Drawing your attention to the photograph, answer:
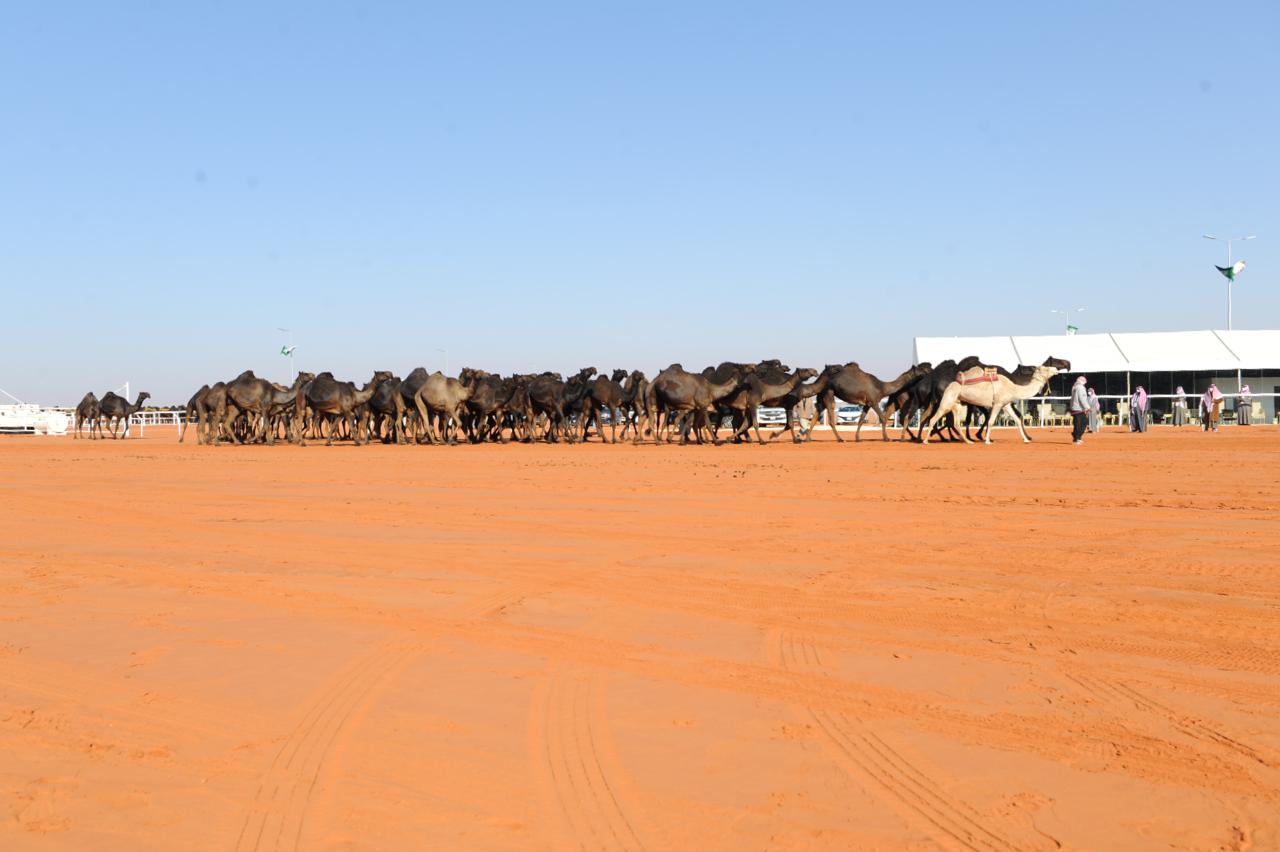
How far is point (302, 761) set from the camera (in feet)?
14.6

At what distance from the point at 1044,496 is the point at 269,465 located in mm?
16257

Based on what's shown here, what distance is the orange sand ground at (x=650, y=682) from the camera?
3.88m

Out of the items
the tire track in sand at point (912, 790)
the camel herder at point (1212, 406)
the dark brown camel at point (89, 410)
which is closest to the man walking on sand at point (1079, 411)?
the camel herder at point (1212, 406)

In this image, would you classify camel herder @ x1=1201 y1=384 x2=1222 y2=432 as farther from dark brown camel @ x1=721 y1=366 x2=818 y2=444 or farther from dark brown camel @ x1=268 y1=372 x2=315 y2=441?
dark brown camel @ x1=268 y1=372 x2=315 y2=441

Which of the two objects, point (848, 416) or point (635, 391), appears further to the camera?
point (848, 416)

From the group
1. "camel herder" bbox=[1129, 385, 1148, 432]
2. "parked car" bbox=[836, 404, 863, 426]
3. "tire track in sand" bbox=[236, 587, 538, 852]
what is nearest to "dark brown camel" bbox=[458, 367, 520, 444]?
"camel herder" bbox=[1129, 385, 1148, 432]

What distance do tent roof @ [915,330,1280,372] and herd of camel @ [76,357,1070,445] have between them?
17.6 m

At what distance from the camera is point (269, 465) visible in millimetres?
23906

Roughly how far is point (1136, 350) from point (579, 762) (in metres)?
55.3

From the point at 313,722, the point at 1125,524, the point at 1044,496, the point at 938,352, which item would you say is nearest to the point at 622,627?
the point at 313,722

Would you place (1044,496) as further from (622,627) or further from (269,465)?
(269,465)

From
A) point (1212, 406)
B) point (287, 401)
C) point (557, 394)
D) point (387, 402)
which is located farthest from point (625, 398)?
point (1212, 406)

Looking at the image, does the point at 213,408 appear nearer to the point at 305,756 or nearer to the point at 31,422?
the point at 31,422

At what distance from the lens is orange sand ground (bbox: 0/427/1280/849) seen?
3.88 m
